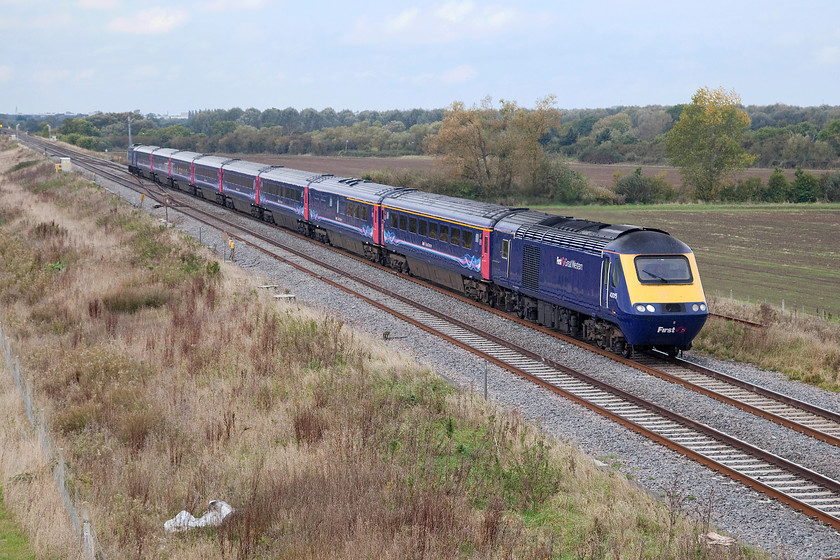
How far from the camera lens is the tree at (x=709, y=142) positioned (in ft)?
262

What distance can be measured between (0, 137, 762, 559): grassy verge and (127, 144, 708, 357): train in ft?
17.9

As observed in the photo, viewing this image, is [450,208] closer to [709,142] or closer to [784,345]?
[784,345]

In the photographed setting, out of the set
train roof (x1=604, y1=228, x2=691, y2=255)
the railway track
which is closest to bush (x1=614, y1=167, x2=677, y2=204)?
the railway track

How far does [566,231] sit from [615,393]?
6.42 metres

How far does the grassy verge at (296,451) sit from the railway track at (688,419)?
6.34 feet

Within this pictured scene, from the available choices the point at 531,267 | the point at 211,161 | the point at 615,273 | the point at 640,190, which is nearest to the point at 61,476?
the point at 615,273

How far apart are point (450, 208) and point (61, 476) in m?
20.0

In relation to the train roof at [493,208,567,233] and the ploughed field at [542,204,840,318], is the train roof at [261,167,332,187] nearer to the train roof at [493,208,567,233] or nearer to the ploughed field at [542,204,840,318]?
the train roof at [493,208,567,233]

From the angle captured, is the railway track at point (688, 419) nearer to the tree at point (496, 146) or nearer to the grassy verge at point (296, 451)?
the grassy verge at point (296, 451)

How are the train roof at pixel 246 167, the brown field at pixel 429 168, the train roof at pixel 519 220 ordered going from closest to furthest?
the train roof at pixel 519 220 < the train roof at pixel 246 167 < the brown field at pixel 429 168

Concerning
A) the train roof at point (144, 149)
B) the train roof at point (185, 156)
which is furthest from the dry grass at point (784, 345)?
the train roof at point (144, 149)

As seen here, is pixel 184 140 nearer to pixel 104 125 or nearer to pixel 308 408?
pixel 104 125

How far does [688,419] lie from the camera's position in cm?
1498

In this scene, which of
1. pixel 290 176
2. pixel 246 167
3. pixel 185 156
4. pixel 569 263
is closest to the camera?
pixel 569 263
